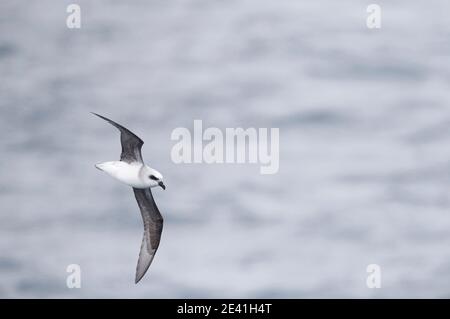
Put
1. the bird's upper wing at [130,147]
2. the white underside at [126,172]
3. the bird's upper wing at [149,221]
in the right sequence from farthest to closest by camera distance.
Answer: the bird's upper wing at [149,221], the white underside at [126,172], the bird's upper wing at [130,147]

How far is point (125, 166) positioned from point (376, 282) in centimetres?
1242

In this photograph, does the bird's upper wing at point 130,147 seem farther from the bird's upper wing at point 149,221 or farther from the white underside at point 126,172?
the bird's upper wing at point 149,221

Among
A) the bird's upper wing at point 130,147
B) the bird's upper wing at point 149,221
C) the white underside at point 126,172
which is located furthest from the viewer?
the bird's upper wing at point 149,221

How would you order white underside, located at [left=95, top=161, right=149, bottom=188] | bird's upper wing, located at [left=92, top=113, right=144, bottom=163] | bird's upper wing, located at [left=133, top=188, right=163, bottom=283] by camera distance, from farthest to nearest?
bird's upper wing, located at [left=133, top=188, right=163, bottom=283] → white underside, located at [left=95, top=161, right=149, bottom=188] → bird's upper wing, located at [left=92, top=113, right=144, bottom=163]

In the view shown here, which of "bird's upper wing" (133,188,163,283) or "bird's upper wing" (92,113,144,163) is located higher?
"bird's upper wing" (92,113,144,163)

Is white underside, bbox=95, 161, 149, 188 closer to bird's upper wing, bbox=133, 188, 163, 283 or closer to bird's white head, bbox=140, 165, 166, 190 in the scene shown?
bird's white head, bbox=140, 165, 166, 190

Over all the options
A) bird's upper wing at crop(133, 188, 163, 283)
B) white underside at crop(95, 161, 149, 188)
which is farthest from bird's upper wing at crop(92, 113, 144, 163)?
bird's upper wing at crop(133, 188, 163, 283)

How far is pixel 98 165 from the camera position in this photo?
3369 cm

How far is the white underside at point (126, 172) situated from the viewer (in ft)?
111

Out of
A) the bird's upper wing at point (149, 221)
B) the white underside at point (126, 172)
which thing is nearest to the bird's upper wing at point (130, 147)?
the white underside at point (126, 172)

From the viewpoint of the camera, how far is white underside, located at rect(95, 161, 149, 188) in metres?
33.9

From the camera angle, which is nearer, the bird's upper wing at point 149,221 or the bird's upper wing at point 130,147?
the bird's upper wing at point 130,147

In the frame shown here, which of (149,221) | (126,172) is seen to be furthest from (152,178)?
(149,221)
